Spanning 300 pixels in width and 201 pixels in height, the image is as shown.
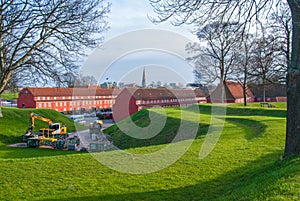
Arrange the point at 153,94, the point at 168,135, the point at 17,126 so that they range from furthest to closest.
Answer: the point at 153,94 → the point at 17,126 → the point at 168,135

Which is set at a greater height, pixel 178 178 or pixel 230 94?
pixel 230 94

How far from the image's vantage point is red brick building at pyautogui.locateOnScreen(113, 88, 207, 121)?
1735 inches

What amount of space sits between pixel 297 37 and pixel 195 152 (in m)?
4.81

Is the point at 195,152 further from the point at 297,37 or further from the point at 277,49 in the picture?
the point at 277,49

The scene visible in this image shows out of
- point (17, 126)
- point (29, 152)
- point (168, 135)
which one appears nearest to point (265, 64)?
point (168, 135)

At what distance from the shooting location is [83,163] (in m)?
8.84

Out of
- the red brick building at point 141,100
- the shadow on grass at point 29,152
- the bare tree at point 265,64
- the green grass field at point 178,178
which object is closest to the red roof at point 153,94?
the red brick building at point 141,100

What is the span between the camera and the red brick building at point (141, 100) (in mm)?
44062

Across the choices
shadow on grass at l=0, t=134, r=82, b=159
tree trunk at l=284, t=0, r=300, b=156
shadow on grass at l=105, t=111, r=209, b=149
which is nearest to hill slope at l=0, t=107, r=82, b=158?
shadow on grass at l=0, t=134, r=82, b=159

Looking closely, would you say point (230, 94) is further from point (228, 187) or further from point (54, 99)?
point (228, 187)

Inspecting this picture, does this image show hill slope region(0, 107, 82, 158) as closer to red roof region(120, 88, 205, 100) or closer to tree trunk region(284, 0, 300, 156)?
red roof region(120, 88, 205, 100)

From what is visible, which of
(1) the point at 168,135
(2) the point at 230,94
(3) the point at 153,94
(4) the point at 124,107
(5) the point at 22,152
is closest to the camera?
(1) the point at 168,135

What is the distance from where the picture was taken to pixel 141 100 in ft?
156

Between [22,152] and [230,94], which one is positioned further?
[230,94]
